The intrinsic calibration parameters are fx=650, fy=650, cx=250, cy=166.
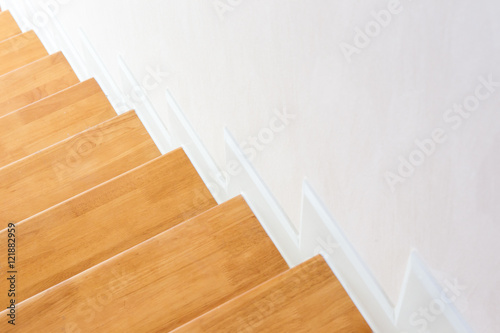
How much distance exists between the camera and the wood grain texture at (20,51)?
3.61 meters

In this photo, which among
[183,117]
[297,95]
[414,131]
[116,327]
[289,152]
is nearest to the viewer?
[414,131]

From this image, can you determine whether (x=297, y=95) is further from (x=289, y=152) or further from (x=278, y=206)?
(x=278, y=206)

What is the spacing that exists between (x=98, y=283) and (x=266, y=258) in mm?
465

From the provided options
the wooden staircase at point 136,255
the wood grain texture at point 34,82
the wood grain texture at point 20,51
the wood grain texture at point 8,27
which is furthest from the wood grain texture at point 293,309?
the wood grain texture at point 8,27

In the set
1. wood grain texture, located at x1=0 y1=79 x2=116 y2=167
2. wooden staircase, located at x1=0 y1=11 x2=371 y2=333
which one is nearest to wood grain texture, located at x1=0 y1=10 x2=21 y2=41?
wood grain texture, located at x1=0 y1=79 x2=116 y2=167

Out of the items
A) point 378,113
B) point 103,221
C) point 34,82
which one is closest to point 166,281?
point 103,221

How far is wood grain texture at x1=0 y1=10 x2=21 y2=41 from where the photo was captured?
406cm

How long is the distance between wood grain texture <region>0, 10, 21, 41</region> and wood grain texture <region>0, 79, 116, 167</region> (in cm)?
147

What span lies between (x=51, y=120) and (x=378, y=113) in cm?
199

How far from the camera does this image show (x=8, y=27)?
4105 mm

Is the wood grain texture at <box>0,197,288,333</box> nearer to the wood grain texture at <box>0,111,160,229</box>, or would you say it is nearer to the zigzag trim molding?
the zigzag trim molding

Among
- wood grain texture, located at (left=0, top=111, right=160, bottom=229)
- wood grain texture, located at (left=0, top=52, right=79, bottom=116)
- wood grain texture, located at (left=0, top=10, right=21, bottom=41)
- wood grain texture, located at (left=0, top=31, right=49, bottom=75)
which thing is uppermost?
wood grain texture, located at (left=0, top=10, right=21, bottom=41)

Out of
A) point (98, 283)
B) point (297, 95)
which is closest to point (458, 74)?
point (297, 95)

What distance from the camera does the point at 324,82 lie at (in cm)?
120
